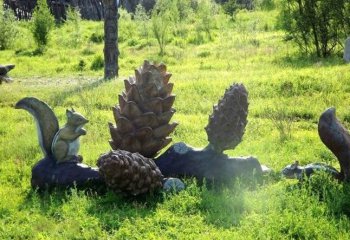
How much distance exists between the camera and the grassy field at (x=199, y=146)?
418 cm

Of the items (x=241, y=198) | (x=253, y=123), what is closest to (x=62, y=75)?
(x=253, y=123)

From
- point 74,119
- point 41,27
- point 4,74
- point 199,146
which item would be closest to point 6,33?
point 41,27

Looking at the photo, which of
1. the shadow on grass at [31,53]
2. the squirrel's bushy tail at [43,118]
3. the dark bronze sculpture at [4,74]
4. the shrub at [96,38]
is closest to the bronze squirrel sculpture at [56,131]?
the squirrel's bushy tail at [43,118]

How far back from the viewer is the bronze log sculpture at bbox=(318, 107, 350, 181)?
185 inches

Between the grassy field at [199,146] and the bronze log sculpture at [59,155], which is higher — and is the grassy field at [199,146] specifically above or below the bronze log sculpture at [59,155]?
below

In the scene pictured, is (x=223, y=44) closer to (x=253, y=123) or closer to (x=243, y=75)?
(x=243, y=75)

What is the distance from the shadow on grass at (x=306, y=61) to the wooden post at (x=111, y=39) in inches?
180

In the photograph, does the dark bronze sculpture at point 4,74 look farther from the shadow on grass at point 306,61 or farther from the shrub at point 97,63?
the shadow on grass at point 306,61

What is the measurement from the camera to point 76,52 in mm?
20469

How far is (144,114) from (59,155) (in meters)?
0.96

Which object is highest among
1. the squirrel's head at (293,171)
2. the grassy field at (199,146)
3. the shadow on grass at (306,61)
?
the shadow on grass at (306,61)

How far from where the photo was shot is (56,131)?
5.24 m

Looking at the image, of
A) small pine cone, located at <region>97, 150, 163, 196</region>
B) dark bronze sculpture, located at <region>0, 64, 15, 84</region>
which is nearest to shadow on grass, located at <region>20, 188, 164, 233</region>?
small pine cone, located at <region>97, 150, 163, 196</region>

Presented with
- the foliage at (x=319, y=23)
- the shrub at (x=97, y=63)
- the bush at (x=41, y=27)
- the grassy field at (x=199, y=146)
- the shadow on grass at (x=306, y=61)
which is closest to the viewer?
the grassy field at (x=199, y=146)
